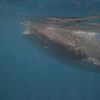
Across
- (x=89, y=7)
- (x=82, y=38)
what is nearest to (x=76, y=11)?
(x=89, y=7)

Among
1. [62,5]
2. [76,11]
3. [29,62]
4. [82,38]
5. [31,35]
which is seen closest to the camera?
[31,35]

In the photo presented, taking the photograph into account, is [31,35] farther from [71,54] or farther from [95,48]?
[95,48]

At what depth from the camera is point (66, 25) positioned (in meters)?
19.9

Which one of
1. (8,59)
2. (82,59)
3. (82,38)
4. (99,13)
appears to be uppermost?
(99,13)

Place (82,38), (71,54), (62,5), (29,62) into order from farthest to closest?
(29,62)
(62,5)
(82,38)
(71,54)

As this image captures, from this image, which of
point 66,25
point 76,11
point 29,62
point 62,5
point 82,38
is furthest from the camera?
point 29,62

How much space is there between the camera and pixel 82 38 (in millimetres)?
12766

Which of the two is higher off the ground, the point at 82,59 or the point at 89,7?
the point at 89,7

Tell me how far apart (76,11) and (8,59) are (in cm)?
10865

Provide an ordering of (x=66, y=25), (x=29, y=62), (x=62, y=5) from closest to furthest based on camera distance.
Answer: (x=62, y=5) → (x=66, y=25) → (x=29, y=62)

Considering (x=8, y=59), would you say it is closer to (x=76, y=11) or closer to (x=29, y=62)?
(x=29, y=62)

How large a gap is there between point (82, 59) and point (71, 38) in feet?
4.32

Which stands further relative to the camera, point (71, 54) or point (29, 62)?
point (29, 62)

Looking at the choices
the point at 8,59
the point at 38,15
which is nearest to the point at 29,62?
the point at 8,59
